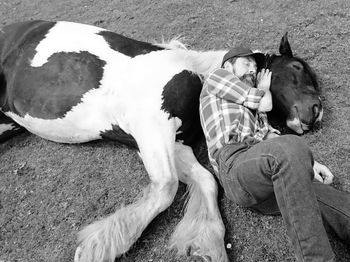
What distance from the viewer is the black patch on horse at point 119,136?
334 cm

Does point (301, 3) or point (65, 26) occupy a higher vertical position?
point (65, 26)

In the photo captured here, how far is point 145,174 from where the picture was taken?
3.30m

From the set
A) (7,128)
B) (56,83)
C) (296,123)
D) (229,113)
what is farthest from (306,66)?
(7,128)

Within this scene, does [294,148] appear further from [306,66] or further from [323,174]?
[306,66]

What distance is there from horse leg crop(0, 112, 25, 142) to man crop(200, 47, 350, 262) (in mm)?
1879

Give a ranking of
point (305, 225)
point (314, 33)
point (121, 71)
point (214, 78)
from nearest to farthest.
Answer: point (305, 225) → point (214, 78) → point (121, 71) → point (314, 33)

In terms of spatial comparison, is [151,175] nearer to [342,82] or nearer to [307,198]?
[307,198]

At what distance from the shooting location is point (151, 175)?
120 inches

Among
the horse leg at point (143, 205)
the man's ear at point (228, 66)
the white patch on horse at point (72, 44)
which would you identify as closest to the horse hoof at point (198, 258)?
the horse leg at point (143, 205)

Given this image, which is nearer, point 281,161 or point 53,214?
point 281,161

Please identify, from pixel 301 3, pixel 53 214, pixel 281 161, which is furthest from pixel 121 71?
pixel 301 3

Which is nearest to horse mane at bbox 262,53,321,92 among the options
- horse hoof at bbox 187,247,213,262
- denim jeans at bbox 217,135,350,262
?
denim jeans at bbox 217,135,350,262

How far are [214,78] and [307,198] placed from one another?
113cm

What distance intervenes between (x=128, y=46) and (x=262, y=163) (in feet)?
5.80
